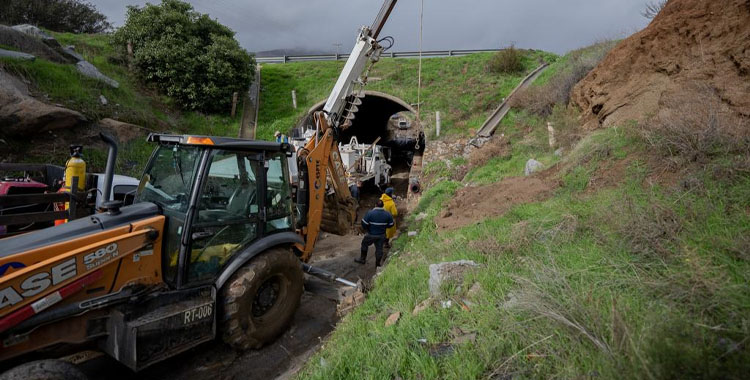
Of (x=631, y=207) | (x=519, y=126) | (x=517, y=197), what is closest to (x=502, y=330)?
(x=631, y=207)

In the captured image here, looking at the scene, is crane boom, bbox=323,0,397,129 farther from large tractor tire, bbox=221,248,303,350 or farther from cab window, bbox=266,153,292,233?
large tractor tire, bbox=221,248,303,350

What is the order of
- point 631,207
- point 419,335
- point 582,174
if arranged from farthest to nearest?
point 582,174 → point 631,207 → point 419,335

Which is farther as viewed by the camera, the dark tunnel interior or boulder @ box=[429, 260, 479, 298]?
the dark tunnel interior

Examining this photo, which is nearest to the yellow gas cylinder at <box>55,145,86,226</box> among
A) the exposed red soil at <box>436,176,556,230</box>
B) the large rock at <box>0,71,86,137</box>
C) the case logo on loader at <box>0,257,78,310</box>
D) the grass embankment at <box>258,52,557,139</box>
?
the case logo on loader at <box>0,257,78,310</box>

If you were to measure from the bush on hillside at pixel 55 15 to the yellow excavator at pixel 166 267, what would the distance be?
2343 centimetres

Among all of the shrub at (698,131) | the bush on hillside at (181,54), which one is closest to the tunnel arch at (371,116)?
Answer: the bush on hillside at (181,54)

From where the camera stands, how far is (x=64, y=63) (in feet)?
42.6

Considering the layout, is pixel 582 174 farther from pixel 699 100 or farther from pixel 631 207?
pixel 631 207

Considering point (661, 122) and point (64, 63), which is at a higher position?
point (64, 63)

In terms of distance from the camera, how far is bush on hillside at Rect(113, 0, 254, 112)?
15.8 meters

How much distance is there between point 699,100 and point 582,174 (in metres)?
1.98

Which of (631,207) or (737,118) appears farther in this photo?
(737,118)

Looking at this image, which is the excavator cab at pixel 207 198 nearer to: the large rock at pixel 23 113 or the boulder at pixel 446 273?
the boulder at pixel 446 273

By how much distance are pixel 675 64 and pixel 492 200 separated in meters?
4.61
